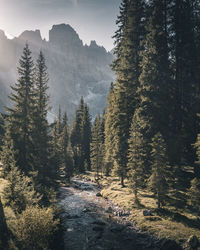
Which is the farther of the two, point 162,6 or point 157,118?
point 162,6

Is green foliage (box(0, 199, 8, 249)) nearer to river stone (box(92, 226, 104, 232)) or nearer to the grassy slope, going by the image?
river stone (box(92, 226, 104, 232))

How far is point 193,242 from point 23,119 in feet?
78.7

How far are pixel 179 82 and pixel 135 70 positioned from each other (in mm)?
7182

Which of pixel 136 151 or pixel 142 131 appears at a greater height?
pixel 142 131

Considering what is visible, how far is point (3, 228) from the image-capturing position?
44.2 feet

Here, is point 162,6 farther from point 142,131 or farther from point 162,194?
point 162,194

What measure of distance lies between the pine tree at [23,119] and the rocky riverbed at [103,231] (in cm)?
895

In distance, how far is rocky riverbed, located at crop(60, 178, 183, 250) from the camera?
1476 centimetres

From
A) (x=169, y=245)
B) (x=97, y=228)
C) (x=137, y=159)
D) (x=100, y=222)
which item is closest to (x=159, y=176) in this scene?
(x=137, y=159)

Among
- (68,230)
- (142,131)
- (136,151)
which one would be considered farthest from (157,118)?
(68,230)

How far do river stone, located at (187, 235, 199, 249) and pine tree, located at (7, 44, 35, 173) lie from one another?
20505 mm

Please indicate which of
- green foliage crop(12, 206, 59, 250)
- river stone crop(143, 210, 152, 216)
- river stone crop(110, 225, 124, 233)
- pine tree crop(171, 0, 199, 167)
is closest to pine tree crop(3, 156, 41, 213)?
green foliage crop(12, 206, 59, 250)

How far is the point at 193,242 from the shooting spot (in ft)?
44.7

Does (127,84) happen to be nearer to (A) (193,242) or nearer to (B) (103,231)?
(B) (103,231)
